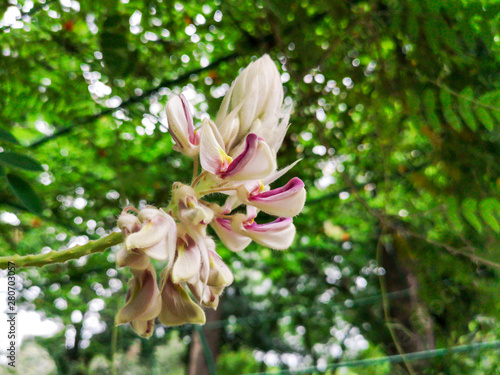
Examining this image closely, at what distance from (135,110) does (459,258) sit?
3.37 ft

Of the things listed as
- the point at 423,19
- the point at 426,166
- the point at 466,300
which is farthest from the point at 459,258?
the point at 423,19

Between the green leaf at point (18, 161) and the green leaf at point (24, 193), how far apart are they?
0.05m

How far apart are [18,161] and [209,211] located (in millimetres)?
320

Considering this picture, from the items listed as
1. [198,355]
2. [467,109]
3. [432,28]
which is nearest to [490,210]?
[467,109]

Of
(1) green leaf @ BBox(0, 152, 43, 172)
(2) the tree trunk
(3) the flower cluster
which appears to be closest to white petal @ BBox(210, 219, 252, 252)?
(3) the flower cluster

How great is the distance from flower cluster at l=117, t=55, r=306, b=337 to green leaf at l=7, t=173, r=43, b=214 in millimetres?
292

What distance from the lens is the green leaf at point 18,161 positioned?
58cm

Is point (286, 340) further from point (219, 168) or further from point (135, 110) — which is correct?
point (219, 168)

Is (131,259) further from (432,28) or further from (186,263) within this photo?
(432,28)

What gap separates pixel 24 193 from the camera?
25.5 inches

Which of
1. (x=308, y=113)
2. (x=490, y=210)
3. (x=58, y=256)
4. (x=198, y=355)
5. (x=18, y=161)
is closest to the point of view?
(x=58, y=256)

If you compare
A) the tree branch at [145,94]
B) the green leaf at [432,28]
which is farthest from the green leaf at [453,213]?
the tree branch at [145,94]

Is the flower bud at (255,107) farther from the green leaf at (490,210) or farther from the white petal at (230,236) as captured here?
the green leaf at (490,210)

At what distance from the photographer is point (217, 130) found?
40cm
